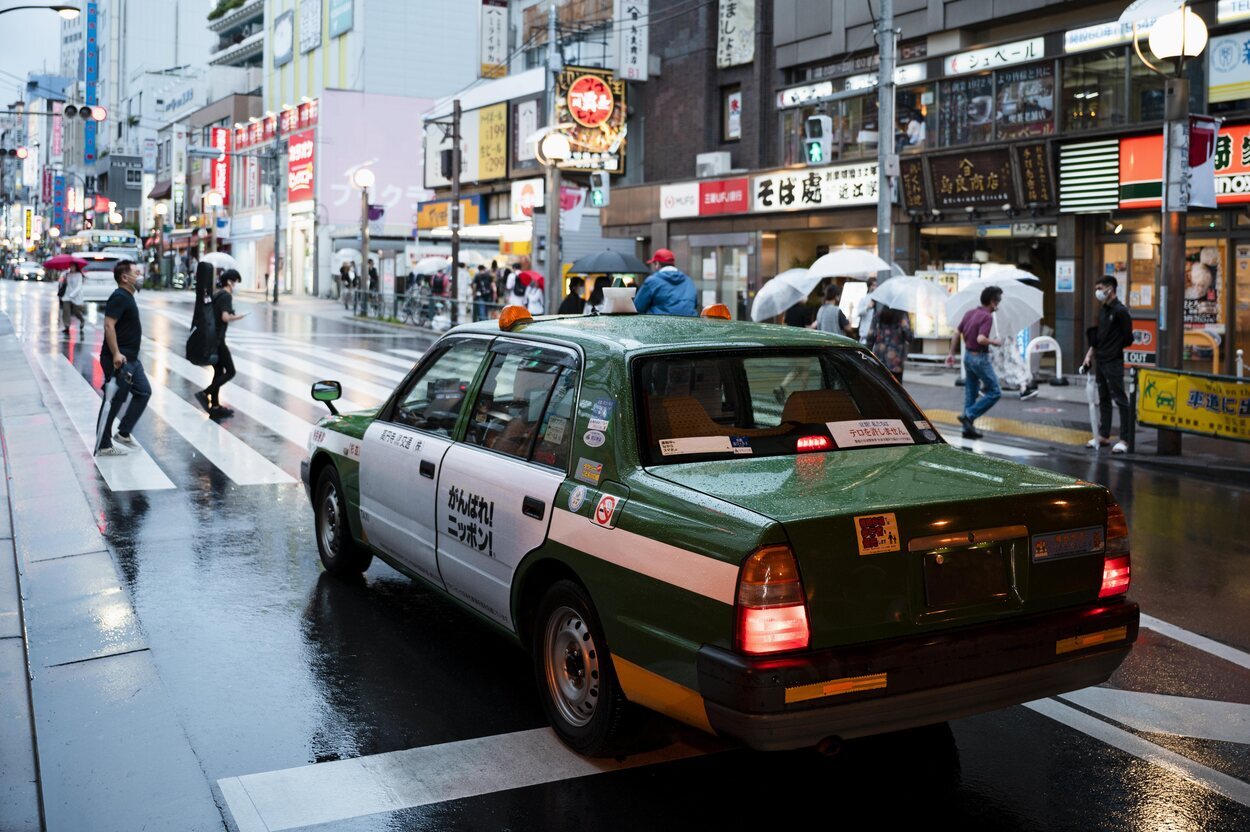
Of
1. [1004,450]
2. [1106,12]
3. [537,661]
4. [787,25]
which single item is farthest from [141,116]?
[537,661]

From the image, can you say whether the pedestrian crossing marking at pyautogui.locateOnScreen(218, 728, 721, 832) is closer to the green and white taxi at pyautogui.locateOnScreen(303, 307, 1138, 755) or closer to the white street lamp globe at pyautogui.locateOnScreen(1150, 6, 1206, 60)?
the green and white taxi at pyautogui.locateOnScreen(303, 307, 1138, 755)

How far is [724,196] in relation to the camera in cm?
3189

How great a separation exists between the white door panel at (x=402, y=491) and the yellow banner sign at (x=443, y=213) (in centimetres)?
4188

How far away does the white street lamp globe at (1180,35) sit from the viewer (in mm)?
13586

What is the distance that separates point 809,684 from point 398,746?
1.82 m

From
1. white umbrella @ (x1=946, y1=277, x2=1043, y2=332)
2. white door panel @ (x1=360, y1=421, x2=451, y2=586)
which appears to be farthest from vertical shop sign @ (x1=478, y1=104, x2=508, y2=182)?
white door panel @ (x1=360, y1=421, x2=451, y2=586)

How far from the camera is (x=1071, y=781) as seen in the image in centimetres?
473

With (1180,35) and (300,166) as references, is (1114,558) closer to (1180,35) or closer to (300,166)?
(1180,35)

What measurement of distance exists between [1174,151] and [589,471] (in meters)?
11.2

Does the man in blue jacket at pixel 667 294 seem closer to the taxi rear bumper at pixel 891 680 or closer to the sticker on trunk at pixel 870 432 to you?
the sticker on trunk at pixel 870 432

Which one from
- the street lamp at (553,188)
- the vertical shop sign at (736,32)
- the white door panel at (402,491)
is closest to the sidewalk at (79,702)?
the white door panel at (402,491)

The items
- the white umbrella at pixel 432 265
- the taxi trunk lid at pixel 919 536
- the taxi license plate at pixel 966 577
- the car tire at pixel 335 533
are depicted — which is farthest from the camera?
the white umbrella at pixel 432 265

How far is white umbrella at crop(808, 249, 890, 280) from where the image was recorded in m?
20.3

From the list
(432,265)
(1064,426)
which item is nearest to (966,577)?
(1064,426)
